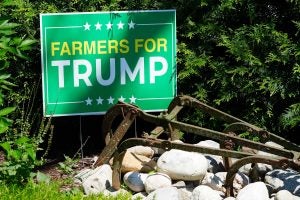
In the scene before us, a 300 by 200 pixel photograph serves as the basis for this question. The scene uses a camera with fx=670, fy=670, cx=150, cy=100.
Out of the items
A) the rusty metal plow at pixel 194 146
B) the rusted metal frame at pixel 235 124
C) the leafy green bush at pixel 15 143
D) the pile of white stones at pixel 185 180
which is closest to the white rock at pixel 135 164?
the pile of white stones at pixel 185 180

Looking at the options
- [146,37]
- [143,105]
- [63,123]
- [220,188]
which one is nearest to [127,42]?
[146,37]

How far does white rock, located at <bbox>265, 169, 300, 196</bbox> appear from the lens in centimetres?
462

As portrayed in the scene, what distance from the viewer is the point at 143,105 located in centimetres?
553

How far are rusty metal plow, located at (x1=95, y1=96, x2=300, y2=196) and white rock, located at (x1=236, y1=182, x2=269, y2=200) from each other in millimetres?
98

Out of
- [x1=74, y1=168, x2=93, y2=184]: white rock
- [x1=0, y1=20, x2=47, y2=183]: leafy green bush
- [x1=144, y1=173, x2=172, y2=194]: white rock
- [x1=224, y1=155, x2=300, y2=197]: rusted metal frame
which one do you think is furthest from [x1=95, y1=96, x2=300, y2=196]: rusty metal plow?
[x1=0, y1=20, x2=47, y2=183]: leafy green bush

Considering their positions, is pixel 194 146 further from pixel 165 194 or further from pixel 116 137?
pixel 116 137

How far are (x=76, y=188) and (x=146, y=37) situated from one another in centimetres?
141

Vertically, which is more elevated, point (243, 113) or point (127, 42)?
point (127, 42)

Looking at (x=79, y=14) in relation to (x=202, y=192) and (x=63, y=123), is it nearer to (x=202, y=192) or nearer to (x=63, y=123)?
(x=63, y=123)

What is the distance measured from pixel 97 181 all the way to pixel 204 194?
2.67 ft

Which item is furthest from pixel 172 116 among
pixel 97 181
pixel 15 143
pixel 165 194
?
pixel 15 143

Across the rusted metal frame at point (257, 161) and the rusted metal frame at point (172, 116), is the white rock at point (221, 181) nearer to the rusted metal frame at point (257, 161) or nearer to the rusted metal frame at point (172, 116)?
the rusted metal frame at point (257, 161)

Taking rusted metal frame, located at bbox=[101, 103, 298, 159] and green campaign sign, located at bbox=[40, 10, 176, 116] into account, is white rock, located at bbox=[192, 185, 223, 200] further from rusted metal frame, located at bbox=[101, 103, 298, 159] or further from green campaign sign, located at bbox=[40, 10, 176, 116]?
green campaign sign, located at bbox=[40, 10, 176, 116]

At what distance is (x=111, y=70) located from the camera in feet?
17.9
